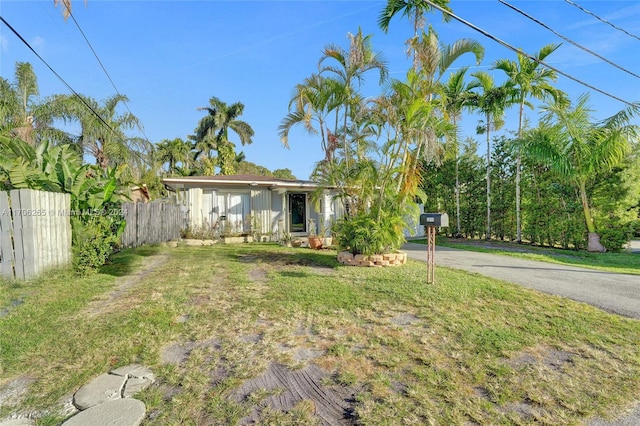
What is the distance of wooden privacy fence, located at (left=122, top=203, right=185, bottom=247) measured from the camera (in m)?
10.6

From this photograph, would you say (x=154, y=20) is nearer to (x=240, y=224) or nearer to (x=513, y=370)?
(x=240, y=224)

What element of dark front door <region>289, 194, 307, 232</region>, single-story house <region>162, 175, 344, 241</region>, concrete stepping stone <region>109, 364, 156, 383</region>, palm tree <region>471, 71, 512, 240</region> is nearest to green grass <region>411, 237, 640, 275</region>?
palm tree <region>471, 71, 512, 240</region>

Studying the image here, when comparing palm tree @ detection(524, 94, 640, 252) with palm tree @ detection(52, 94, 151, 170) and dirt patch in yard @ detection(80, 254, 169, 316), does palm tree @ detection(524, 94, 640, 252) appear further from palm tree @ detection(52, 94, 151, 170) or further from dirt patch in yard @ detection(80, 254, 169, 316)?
palm tree @ detection(52, 94, 151, 170)

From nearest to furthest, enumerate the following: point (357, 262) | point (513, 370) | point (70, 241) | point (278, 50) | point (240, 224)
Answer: point (513, 370)
point (70, 241)
point (357, 262)
point (278, 50)
point (240, 224)

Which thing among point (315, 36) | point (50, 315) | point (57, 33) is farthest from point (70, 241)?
point (315, 36)

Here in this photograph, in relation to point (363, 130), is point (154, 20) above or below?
above

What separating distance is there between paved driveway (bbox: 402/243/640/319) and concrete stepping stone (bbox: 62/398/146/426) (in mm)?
6157

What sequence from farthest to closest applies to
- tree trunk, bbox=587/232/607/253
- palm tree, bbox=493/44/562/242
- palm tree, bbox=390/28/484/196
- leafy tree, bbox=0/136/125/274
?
1. palm tree, bbox=493/44/562/242
2. tree trunk, bbox=587/232/607/253
3. palm tree, bbox=390/28/484/196
4. leafy tree, bbox=0/136/125/274

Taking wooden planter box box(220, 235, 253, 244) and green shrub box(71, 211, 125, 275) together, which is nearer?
green shrub box(71, 211, 125, 275)

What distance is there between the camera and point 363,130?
852 centimetres

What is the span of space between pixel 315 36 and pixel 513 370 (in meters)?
8.46

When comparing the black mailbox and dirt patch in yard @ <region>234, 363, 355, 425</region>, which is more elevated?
the black mailbox

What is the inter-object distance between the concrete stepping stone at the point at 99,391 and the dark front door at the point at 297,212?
1275 centimetres

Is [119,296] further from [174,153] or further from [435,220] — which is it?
[174,153]
